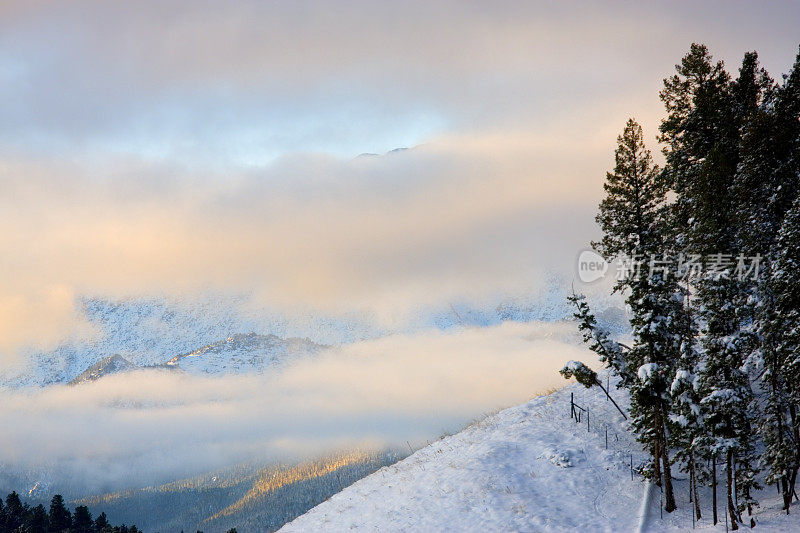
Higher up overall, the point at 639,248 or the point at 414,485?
the point at 639,248

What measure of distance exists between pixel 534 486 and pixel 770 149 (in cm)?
1999

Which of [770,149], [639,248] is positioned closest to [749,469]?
[639,248]

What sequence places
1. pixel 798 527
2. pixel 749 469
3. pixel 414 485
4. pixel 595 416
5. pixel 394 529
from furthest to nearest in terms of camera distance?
pixel 595 416, pixel 414 485, pixel 394 529, pixel 749 469, pixel 798 527

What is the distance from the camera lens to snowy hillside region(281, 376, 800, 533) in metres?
27.3

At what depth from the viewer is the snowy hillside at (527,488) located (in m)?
27.3

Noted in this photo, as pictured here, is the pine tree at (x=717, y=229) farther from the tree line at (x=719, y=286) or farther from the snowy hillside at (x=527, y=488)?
the snowy hillside at (x=527, y=488)

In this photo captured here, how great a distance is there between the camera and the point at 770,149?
2694 cm

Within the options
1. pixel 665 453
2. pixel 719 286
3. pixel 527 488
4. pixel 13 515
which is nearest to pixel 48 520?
pixel 13 515

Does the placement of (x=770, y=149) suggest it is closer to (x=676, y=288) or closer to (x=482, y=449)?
(x=676, y=288)

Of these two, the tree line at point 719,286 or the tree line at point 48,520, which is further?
the tree line at point 48,520

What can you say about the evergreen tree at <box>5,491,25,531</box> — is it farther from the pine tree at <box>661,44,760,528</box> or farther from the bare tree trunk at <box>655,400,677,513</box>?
the pine tree at <box>661,44,760,528</box>

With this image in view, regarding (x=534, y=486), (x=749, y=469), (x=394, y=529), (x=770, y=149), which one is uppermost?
(x=770, y=149)

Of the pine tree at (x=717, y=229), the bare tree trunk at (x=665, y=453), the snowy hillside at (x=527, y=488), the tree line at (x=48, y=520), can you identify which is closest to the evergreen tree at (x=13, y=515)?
the tree line at (x=48, y=520)

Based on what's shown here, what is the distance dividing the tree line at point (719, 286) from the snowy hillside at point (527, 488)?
1873 millimetres
